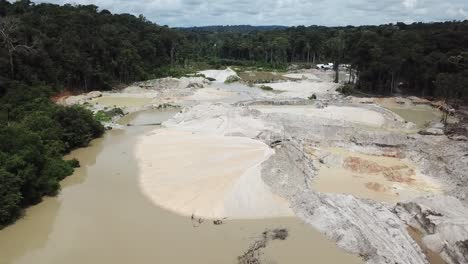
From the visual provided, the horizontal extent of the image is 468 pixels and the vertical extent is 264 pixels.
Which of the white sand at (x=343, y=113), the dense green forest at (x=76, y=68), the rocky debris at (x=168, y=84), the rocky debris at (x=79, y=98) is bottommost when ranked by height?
the white sand at (x=343, y=113)

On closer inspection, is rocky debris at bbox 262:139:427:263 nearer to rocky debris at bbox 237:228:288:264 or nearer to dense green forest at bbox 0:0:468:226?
rocky debris at bbox 237:228:288:264

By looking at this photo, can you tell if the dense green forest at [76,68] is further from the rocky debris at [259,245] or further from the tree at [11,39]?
the rocky debris at [259,245]

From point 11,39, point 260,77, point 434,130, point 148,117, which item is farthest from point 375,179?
point 260,77

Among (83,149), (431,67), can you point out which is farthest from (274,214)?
(431,67)

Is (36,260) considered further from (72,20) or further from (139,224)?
(72,20)

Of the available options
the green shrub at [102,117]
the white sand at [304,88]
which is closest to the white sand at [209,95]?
the white sand at [304,88]

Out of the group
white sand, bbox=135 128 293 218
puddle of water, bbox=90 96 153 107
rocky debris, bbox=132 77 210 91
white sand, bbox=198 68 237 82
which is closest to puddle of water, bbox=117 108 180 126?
puddle of water, bbox=90 96 153 107
